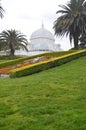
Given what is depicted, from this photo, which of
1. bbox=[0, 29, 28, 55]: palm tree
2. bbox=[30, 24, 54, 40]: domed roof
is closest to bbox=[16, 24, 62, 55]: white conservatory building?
bbox=[30, 24, 54, 40]: domed roof

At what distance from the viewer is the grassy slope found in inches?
324

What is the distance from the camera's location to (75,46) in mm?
40344

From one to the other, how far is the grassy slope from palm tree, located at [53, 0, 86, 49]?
25.1 m

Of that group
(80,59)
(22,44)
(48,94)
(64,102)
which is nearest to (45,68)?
(80,59)

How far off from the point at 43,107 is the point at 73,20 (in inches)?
1163

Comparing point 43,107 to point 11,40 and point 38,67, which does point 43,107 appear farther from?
point 11,40

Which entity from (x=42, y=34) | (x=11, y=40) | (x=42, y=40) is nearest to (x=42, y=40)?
(x=42, y=40)

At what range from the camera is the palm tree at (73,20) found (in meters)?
38.8

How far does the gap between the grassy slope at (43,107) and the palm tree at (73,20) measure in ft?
82.3

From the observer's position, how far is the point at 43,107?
9883 mm

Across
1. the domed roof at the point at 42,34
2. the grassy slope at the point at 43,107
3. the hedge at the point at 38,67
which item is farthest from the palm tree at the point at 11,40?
the grassy slope at the point at 43,107

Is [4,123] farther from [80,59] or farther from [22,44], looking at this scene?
[22,44]

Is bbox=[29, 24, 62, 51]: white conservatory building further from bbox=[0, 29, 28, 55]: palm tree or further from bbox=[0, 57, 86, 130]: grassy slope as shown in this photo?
bbox=[0, 57, 86, 130]: grassy slope

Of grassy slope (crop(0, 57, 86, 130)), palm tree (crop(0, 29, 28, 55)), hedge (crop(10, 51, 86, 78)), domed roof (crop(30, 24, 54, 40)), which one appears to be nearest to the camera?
grassy slope (crop(0, 57, 86, 130))
